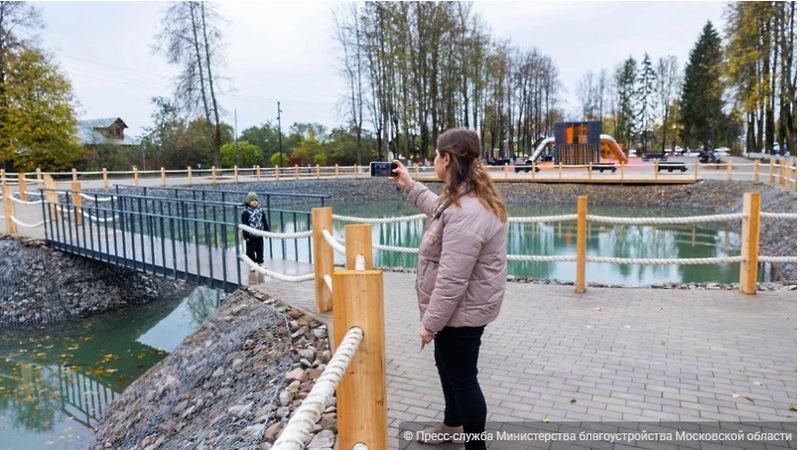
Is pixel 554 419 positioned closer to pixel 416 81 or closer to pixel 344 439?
pixel 344 439

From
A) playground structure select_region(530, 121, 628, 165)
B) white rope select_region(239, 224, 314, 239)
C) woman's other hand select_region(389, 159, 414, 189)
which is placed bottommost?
white rope select_region(239, 224, 314, 239)

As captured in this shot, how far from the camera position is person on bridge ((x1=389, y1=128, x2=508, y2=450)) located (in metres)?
2.43

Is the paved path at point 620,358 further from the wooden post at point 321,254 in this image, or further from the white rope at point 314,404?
the white rope at point 314,404

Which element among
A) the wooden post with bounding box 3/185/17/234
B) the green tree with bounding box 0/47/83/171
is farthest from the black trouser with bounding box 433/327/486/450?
the green tree with bounding box 0/47/83/171

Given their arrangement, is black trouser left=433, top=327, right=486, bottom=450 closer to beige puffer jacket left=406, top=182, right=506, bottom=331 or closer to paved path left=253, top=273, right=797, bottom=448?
beige puffer jacket left=406, top=182, right=506, bottom=331

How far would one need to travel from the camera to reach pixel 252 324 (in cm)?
546

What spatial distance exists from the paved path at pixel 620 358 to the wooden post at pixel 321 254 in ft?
1.48

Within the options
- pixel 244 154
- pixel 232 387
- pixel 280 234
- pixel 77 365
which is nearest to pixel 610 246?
pixel 280 234

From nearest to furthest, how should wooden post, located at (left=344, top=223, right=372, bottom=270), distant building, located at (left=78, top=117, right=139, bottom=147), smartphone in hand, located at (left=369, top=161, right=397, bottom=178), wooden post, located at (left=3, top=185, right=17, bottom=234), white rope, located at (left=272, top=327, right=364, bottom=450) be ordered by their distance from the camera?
1. white rope, located at (left=272, top=327, right=364, bottom=450)
2. wooden post, located at (left=344, top=223, right=372, bottom=270)
3. smartphone in hand, located at (left=369, top=161, right=397, bottom=178)
4. wooden post, located at (left=3, top=185, right=17, bottom=234)
5. distant building, located at (left=78, top=117, right=139, bottom=147)

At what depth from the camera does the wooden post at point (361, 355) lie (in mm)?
1972

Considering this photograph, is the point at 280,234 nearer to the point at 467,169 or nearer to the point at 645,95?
the point at 467,169

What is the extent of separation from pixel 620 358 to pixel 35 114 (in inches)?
1400

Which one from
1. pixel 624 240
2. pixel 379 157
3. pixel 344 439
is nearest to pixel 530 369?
pixel 344 439

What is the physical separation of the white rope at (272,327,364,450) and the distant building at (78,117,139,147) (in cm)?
4513
